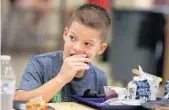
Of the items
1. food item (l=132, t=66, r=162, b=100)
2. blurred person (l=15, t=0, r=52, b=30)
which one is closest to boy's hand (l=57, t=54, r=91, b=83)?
food item (l=132, t=66, r=162, b=100)

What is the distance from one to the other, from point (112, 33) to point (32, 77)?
3.06m

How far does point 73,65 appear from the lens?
182 cm

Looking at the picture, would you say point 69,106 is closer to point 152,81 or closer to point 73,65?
point 73,65

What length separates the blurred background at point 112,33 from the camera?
4848mm

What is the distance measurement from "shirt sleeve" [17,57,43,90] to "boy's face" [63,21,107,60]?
14 cm

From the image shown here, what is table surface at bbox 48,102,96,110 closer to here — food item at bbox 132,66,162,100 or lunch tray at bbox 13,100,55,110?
lunch tray at bbox 13,100,55,110

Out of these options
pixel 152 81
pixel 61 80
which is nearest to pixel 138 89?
pixel 152 81

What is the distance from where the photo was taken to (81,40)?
1.88 metres

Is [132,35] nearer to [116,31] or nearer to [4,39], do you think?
[116,31]

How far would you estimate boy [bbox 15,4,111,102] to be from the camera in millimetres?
1810

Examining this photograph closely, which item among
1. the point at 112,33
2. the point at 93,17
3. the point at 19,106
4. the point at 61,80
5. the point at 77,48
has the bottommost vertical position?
the point at 19,106

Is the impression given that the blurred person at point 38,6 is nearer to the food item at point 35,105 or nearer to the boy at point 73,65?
the boy at point 73,65

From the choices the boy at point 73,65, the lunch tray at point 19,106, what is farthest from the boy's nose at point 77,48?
the lunch tray at point 19,106

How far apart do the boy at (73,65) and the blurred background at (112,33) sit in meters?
Answer: 1.55
